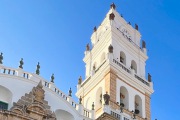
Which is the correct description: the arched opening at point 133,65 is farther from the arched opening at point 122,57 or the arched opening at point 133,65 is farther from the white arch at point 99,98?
A: the white arch at point 99,98

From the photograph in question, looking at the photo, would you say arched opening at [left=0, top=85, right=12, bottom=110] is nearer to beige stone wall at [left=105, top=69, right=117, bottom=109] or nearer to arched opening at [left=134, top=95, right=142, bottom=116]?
beige stone wall at [left=105, top=69, right=117, bottom=109]

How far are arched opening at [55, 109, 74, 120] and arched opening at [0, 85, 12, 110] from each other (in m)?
3.60

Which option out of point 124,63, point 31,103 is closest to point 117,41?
point 124,63

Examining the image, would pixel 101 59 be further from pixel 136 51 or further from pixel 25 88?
pixel 25 88

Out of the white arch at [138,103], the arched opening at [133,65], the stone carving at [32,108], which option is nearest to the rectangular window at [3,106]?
the stone carving at [32,108]

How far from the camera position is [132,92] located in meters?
32.9

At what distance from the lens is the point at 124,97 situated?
1287 inches

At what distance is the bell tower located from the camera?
31431 mm

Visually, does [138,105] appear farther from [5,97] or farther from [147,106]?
[5,97]

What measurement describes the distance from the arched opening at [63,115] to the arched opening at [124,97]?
7443 mm

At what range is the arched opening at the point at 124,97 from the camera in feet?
106

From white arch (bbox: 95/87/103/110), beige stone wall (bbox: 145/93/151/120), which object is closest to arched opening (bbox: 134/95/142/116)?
beige stone wall (bbox: 145/93/151/120)

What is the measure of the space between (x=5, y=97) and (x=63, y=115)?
14.7 ft

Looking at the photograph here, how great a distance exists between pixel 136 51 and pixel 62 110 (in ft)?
45.8
